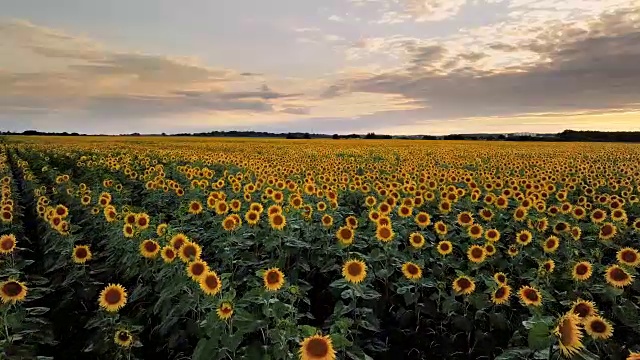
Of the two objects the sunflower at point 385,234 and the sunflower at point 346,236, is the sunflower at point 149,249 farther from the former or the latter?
the sunflower at point 385,234

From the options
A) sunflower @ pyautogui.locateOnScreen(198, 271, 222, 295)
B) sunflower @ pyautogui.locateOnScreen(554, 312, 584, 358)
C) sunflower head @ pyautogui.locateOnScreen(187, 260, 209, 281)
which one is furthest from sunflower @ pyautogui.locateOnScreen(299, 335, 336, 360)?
sunflower head @ pyautogui.locateOnScreen(187, 260, 209, 281)

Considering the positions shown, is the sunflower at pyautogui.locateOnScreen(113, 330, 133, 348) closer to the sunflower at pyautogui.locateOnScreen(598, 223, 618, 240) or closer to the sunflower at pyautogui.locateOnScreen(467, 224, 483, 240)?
the sunflower at pyautogui.locateOnScreen(467, 224, 483, 240)

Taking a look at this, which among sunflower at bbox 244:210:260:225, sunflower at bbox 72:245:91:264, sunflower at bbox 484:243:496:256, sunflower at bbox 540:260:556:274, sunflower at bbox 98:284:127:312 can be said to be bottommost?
sunflower at bbox 98:284:127:312

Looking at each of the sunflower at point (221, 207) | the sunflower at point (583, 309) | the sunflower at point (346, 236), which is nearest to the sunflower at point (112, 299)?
the sunflower at point (221, 207)

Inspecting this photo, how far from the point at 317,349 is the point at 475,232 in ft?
13.4

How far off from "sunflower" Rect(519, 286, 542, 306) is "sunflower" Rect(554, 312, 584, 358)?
1039mm

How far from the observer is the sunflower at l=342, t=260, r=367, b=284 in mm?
4941

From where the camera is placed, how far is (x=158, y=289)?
5.68 meters

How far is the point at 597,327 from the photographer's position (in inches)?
148

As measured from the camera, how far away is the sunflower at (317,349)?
3328 mm

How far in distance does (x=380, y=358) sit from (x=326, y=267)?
4.35ft

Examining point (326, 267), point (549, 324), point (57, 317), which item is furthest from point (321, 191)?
point (549, 324)

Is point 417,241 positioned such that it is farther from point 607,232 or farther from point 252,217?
point 607,232

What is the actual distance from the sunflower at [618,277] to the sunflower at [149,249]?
5.03 m
